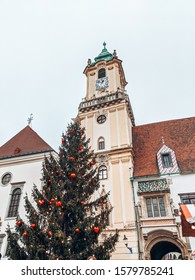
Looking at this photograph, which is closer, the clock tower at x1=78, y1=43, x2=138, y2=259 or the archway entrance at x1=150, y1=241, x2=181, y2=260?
the clock tower at x1=78, y1=43, x2=138, y2=259

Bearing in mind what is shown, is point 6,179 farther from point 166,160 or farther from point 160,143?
point 160,143

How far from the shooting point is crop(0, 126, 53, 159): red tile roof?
17.8 m

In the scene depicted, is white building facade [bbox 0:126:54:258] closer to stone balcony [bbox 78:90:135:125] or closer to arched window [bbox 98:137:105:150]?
arched window [bbox 98:137:105:150]

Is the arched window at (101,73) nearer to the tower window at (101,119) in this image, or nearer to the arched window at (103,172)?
the tower window at (101,119)

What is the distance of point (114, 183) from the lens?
16.1 meters

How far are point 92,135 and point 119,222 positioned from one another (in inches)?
330

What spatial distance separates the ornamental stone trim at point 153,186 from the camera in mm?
14781

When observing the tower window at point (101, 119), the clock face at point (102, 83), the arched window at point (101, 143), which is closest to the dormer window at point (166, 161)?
the arched window at point (101, 143)

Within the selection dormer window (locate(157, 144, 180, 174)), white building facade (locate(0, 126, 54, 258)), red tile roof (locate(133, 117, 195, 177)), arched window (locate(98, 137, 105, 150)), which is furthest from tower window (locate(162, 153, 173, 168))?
white building facade (locate(0, 126, 54, 258))

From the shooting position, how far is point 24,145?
1894cm

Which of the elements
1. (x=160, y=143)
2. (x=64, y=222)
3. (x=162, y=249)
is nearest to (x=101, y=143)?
(x=160, y=143)

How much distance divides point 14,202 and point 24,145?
18.3 feet

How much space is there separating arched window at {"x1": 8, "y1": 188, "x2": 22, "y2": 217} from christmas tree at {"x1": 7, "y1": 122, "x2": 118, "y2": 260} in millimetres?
7733
